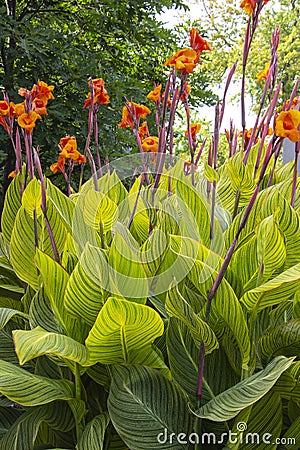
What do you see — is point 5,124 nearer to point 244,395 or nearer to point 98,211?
point 98,211

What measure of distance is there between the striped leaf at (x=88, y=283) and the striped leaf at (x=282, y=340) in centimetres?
17

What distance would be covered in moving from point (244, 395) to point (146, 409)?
0.10 meters

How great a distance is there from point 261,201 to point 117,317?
0.31m

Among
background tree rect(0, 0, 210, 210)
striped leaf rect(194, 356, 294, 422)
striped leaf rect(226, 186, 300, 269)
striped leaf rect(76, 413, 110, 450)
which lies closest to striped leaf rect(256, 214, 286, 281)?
striped leaf rect(226, 186, 300, 269)

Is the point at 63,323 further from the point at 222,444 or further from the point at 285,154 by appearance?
the point at 285,154

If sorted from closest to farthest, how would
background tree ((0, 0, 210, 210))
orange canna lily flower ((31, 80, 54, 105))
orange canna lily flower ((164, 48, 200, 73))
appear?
orange canna lily flower ((164, 48, 200, 73)), orange canna lily flower ((31, 80, 54, 105)), background tree ((0, 0, 210, 210))

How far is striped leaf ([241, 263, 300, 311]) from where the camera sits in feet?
1.48

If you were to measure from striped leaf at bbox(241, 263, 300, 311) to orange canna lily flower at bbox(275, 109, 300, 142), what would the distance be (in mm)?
121

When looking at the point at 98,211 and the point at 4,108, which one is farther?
the point at 4,108

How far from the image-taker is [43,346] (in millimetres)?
425

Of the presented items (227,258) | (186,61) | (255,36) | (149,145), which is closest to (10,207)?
(149,145)

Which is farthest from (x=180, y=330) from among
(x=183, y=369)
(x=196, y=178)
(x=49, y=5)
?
(x=49, y=5)

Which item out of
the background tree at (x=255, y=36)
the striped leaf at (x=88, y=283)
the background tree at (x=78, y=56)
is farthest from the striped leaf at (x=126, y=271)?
the background tree at (x=255, y=36)

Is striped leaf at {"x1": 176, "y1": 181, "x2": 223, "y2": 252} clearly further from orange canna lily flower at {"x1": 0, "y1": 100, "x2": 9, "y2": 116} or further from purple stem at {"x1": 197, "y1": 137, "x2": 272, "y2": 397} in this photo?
orange canna lily flower at {"x1": 0, "y1": 100, "x2": 9, "y2": 116}
